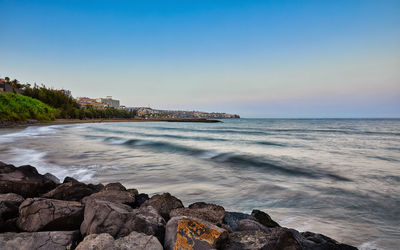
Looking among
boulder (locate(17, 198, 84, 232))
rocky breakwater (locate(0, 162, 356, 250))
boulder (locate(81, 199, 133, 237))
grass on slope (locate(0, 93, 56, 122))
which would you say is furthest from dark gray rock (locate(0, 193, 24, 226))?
grass on slope (locate(0, 93, 56, 122))

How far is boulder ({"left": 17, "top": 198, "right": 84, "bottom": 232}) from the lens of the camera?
2634 mm

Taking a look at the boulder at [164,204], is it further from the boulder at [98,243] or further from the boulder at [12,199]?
the boulder at [12,199]

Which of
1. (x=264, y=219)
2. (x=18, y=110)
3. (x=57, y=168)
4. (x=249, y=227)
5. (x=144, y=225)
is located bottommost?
(x=57, y=168)

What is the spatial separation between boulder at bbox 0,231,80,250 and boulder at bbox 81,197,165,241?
19cm

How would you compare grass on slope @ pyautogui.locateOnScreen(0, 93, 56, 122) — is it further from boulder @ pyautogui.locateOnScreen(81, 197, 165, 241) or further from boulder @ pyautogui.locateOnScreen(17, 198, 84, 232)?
boulder @ pyautogui.locateOnScreen(81, 197, 165, 241)

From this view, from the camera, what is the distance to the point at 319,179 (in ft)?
27.3

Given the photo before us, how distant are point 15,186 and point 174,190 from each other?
11.6 feet

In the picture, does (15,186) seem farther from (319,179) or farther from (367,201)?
(319,179)

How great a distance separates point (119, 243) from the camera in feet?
6.98

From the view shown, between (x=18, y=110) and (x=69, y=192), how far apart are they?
155 ft

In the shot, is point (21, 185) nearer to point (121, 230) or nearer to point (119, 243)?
point (121, 230)

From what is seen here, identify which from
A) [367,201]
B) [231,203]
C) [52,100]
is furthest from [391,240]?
[52,100]

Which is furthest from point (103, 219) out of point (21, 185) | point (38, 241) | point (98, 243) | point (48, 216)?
point (21, 185)

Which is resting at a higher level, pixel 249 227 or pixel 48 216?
pixel 48 216
